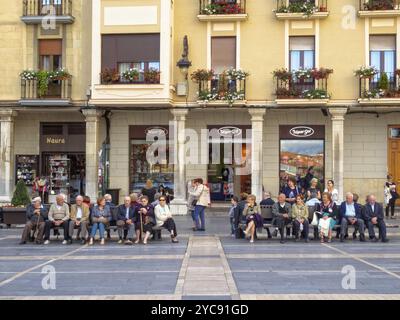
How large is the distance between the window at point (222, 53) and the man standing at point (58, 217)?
1120 centimetres

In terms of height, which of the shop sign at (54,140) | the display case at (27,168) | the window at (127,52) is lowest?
the display case at (27,168)

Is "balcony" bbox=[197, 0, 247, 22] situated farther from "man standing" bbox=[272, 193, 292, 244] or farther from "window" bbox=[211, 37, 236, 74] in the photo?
"man standing" bbox=[272, 193, 292, 244]

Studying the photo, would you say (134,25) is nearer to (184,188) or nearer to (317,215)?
(184,188)

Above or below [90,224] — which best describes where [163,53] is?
above

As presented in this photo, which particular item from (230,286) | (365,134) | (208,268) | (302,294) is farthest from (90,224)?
(365,134)

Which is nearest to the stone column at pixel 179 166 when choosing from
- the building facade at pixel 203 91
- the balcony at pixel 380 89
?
the building facade at pixel 203 91

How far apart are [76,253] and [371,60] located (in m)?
16.1

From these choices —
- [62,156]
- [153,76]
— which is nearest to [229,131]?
[153,76]

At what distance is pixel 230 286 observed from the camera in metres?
10.6

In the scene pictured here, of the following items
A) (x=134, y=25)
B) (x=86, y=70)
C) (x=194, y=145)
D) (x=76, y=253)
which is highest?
(x=134, y=25)

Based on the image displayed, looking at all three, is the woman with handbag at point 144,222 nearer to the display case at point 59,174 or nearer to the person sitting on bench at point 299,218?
the person sitting on bench at point 299,218

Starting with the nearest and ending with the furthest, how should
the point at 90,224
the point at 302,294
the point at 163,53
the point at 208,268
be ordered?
the point at 302,294, the point at 208,268, the point at 90,224, the point at 163,53

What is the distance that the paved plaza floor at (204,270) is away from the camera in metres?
10.1

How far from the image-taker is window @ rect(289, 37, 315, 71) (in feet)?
88.0
